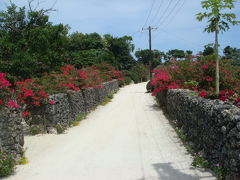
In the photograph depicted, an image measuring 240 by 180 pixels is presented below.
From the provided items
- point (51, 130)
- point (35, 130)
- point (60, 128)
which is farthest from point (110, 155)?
point (35, 130)

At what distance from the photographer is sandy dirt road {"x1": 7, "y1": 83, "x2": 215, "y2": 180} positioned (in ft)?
16.0

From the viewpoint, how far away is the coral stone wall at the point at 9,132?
5.34 metres

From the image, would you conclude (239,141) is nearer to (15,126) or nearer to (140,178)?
(140,178)

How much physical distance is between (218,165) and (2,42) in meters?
15.9

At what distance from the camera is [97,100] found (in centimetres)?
1659

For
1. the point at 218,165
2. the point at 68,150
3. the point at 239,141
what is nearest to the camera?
the point at 239,141

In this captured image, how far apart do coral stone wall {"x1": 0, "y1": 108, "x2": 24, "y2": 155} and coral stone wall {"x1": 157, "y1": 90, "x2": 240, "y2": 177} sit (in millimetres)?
4458

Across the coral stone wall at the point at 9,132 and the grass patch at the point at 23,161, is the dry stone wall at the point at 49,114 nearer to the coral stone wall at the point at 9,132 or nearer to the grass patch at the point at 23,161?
the coral stone wall at the point at 9,132

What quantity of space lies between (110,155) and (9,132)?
2.51 m

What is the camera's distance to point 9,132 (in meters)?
5.45

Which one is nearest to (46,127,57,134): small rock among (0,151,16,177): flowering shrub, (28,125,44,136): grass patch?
(28,125,44,136): grass patch

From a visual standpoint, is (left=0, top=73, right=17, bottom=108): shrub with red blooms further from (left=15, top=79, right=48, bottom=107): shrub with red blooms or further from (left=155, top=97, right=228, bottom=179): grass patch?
(left=155, top=97, right=228, bottom=179): grass patch

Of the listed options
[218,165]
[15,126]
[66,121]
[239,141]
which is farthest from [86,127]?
[239,141]

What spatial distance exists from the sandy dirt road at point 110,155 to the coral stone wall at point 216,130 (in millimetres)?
465
